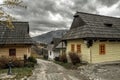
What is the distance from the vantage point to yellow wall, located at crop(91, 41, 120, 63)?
22.2 m

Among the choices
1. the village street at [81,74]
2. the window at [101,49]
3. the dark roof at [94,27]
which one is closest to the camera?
the village street at [81,74]

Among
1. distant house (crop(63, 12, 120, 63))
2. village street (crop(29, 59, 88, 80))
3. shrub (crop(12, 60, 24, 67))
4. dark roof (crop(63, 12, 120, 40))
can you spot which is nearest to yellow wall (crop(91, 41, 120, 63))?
distant house (crop(63, 12, 120, 63))

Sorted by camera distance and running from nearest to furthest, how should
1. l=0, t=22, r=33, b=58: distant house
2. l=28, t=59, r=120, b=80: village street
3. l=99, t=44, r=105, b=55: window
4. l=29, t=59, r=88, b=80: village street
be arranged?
l=28, t=59, r=120, b=80: village street, l=29, t=59, r=88, b=80: village street, l=99, t=44, r=105, b=55: window, l=0, t=22, r=33, b=58: distant house

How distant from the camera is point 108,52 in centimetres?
2344

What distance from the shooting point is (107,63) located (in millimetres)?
22859

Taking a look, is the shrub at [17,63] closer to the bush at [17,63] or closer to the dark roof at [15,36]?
the bush at [17,63]

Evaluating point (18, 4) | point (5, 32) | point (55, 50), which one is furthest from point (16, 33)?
point (55, 50)

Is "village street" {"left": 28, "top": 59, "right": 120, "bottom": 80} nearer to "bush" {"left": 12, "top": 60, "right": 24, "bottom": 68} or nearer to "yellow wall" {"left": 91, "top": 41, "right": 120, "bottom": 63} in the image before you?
"yellow wall" {"left": 91, "top": 41, "right": 120, "bottom": 63}

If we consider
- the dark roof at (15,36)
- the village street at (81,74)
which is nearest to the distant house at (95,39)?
the village street at (81,74)

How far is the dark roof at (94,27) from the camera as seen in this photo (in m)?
22.5

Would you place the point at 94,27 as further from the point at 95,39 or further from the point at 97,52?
the point at 97,52

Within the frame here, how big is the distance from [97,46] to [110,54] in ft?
8.25

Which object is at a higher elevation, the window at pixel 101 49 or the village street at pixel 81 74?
the window at pixel 101 49

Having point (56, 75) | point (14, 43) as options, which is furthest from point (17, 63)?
point (56, 75)
